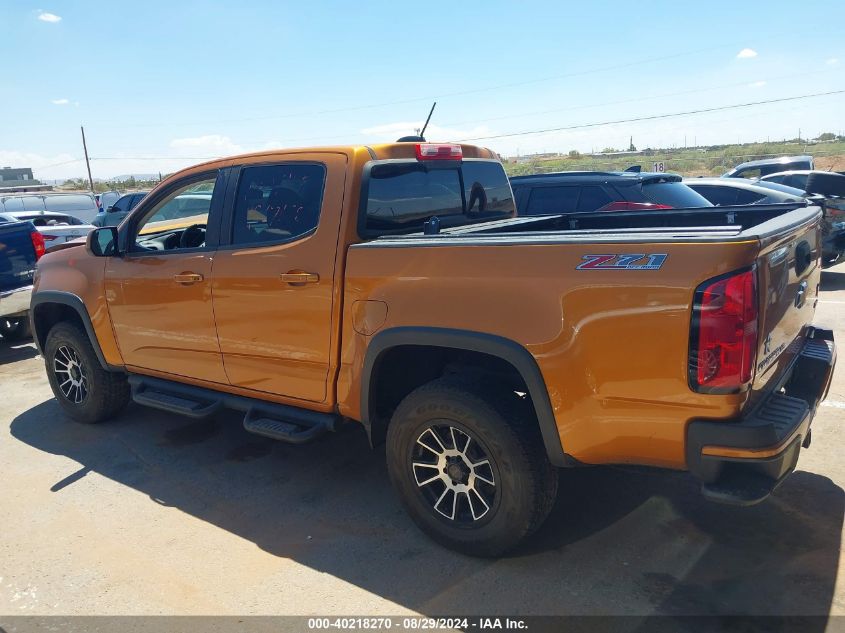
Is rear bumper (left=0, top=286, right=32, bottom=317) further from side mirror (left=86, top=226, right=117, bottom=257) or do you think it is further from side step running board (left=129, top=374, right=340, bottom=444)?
side step running board (left=129, top=374, right=340, bottom=444)

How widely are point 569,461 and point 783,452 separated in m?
0.82

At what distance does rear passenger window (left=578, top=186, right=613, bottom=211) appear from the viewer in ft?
24.4

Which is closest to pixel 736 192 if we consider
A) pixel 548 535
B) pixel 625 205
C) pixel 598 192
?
pixel 598 192

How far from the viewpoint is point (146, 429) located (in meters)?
5.36

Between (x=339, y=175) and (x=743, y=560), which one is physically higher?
(x=339, y=175)

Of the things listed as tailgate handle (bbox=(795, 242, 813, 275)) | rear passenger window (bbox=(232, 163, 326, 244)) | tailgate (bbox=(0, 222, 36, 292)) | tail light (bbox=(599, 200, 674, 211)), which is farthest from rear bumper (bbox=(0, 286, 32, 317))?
tailgate handle (bbox=(795, 242, 813, 275))

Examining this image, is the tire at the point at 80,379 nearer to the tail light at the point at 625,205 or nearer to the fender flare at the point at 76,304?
the fender flare at the point at 76,304

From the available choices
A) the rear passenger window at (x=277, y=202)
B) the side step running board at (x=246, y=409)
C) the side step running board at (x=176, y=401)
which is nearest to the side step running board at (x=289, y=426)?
the side step running board at (x=246, y=409)

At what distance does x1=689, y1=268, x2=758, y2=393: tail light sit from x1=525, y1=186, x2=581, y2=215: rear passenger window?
17.5ft

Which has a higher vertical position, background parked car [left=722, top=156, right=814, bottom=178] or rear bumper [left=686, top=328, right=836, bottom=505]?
background parked car [left=722, top=156, right=814, bottom=178]

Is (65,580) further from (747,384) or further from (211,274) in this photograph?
(747,384)

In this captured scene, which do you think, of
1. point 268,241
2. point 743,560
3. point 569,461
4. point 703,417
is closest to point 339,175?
point 268,241

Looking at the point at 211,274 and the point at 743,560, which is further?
the point at 211,274

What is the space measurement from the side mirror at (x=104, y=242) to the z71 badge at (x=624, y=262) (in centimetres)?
349
